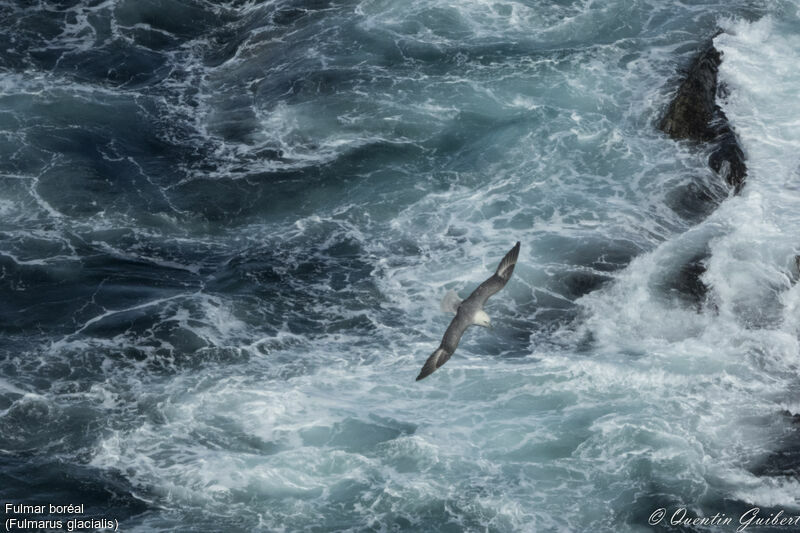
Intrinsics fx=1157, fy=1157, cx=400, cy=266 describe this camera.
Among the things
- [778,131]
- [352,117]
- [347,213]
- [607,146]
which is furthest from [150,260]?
[778,131]

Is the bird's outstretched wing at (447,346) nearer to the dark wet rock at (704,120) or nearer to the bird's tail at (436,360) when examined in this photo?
the bird's tail at (436,360)

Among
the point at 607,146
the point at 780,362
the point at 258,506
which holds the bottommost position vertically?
the point at 258,506

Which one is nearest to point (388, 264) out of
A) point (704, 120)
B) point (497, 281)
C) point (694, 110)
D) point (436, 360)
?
point (497, 281)

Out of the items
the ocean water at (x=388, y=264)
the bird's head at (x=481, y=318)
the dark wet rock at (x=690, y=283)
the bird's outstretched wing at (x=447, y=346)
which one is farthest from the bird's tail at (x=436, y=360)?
the dark wet rock at (x=690, y=283)

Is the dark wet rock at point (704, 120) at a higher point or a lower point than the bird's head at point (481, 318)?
higher

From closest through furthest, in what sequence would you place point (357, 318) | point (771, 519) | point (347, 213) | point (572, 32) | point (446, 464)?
1. point (771, 519)
2. point (446, 464)
3. point (357, 318)
4. point (347, 213)
5. point (572, 32)

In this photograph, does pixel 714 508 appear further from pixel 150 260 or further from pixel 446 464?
pixel 150 260

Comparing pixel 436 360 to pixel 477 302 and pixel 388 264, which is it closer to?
pixel 477 302
